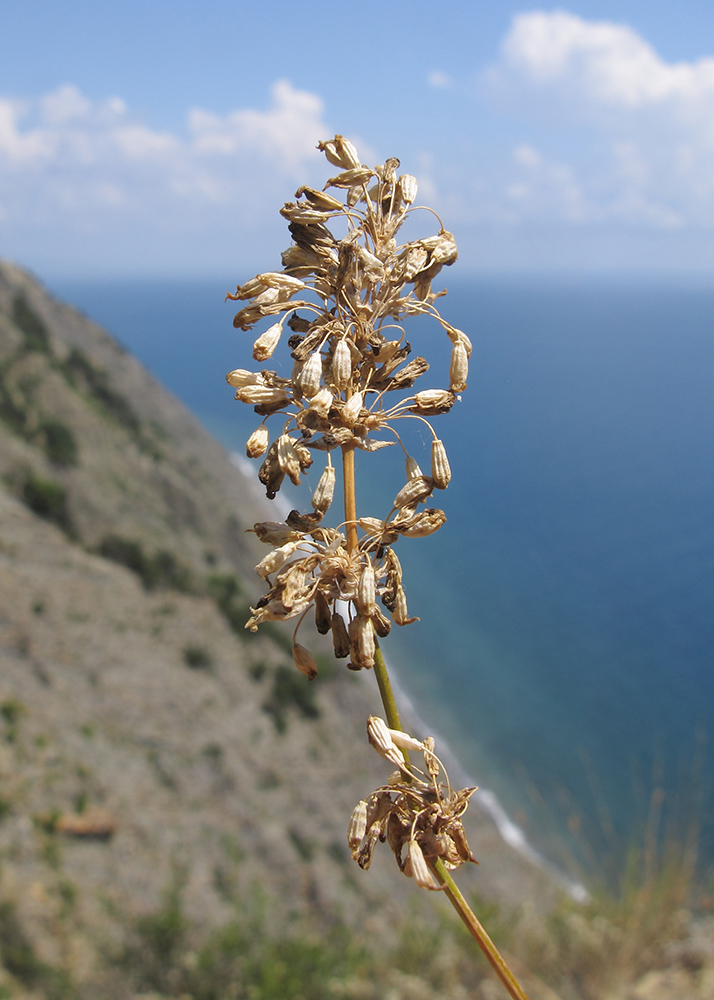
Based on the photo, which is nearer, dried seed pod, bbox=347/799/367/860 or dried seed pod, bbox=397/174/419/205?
dried seed pod, bbox=347/799/367/860

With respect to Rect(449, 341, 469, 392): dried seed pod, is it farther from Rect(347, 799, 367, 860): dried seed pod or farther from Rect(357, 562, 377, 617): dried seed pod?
Rect(347, 799, 367, 860): dried seed pod

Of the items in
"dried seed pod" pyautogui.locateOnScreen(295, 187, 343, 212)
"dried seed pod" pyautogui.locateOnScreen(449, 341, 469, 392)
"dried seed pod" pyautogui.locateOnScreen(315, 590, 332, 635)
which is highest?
"dried seed pod" pyautogui.locateOnScreen(295, 187, 343, 212)

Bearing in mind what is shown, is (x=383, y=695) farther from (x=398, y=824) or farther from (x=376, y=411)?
(x=376, y=411)

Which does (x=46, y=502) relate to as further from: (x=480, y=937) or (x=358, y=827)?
(x=480, y=937)

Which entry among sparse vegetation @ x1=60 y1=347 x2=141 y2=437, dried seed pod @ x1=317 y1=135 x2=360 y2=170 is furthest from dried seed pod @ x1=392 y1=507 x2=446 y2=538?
sparse vegetation @ x1=60 y1=347 x2=141 y2=437

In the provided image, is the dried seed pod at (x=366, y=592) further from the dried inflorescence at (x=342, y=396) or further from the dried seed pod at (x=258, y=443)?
the dried seed pod at (x=258, y=443)

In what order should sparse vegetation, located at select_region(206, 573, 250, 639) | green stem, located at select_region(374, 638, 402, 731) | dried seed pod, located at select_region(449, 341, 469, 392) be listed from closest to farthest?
green stem, located at select_region(374, 638, 402, 731) → dried seed pod, located at select_region(449, 341, 469, 392) → sparse vegetation, located at select_region(206, 573, 250, 639)

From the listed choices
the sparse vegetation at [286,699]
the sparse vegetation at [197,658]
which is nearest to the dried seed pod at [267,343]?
the sparse vegetation at [197,658]

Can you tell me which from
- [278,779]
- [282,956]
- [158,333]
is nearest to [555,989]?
[282,956]
